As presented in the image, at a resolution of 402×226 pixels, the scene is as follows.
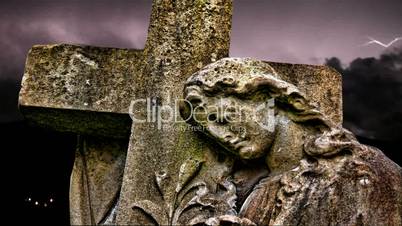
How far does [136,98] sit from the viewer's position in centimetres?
335

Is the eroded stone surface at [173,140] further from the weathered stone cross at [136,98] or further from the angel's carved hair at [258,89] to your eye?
the angel's carved hair at [258,89]

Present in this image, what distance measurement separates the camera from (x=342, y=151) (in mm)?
2859

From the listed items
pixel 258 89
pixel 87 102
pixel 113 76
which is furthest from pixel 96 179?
pixel 258 89

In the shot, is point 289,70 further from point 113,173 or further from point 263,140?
point 113,173

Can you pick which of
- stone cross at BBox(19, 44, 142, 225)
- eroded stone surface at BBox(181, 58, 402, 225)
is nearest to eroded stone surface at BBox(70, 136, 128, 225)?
stone cross at BBox(19, 44, 142, 225)

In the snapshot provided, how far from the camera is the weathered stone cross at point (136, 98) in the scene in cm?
315

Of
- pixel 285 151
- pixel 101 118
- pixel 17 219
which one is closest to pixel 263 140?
pixel 285 151

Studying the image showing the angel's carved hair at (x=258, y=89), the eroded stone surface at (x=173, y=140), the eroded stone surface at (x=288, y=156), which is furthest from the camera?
the eroded stone surface at (x=173, y=140)

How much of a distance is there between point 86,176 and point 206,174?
31.7 inches

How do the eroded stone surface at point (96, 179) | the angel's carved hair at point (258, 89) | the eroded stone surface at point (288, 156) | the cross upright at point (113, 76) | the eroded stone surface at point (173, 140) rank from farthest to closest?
1. the eroded stone surface at point (96, 179)
2. the cross upright at point (113, 76)
3. the eroded stone surface at point (173, 140)
4. the angel's carved hair at point (258, 89)
5. the eroded stone surface at point (288, 156)

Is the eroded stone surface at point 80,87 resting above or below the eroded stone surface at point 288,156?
above

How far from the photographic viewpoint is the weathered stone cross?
315 cm

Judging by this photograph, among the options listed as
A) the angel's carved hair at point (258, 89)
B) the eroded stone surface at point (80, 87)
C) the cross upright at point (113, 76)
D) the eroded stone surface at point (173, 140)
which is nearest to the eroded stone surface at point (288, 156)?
the angel's carved hair at point (258, 89)

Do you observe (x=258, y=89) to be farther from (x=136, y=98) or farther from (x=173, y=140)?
(x=136, y=98)
